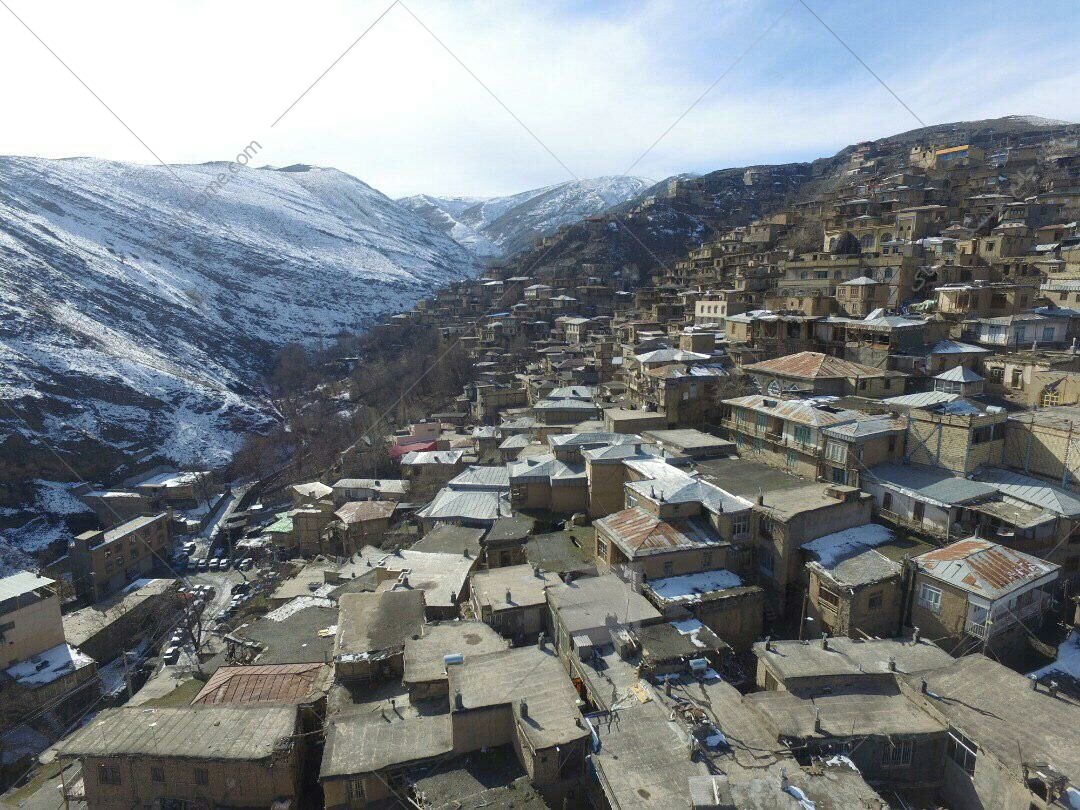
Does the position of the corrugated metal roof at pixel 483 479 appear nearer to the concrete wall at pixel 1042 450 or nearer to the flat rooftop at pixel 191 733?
the flat rooftop at pixel 191 733

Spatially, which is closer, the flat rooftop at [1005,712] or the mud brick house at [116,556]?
the flat rooftop at [1005,712]

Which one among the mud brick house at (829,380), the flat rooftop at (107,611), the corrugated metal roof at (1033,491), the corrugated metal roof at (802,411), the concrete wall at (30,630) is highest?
the mud brick house at (829,380)

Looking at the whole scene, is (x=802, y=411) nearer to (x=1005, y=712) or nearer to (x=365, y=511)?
(x=1005, y=712)

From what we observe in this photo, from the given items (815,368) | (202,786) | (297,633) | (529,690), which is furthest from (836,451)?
(202,786)

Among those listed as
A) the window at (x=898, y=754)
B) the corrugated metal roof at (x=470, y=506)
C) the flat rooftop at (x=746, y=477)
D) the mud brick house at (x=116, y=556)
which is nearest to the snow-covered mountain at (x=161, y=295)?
the mud brick house at (x=116, y=556)

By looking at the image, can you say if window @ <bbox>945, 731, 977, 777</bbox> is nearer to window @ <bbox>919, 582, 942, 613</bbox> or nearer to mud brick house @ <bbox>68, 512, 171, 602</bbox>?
window @ <bbox>919, 582, 942, 613</bbox>

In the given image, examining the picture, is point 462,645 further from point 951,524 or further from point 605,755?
point 951,524

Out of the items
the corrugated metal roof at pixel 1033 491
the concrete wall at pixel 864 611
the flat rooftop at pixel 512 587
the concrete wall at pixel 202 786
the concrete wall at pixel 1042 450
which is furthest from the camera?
the concrete wall at pixel 1042 450

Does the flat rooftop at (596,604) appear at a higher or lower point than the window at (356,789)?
higher
